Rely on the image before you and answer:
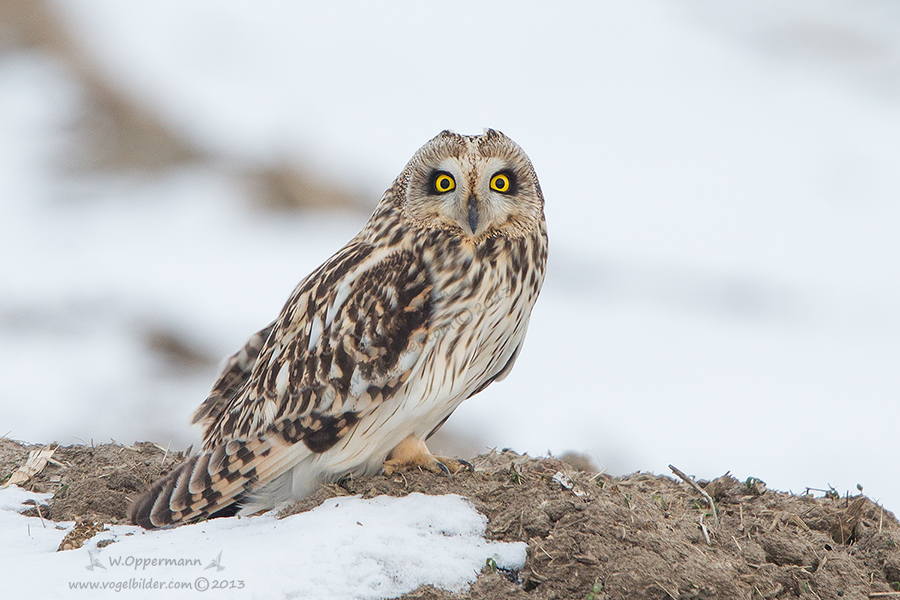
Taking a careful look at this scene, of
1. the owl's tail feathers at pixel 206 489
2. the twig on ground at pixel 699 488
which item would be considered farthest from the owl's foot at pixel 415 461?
the twig on ground at pixel 699 488

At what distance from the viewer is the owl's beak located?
Answer: 12.4 ft

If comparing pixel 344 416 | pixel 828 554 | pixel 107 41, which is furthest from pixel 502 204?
pixel 107 41

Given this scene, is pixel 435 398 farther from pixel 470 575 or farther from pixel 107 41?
pixel 107 41

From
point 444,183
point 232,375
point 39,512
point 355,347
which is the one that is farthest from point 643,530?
point 39,512

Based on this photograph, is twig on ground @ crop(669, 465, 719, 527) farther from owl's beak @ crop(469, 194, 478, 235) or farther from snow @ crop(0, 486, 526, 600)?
owl's beak @ crop(469, 194, 478, 235)

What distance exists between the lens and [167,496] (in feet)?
13.1

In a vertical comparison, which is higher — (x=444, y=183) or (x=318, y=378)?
(x=444, y=183)

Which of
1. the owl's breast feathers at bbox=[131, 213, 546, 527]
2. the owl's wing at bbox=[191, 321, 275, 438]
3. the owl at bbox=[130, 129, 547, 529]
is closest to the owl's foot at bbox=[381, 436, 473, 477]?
the owl at bbox=[130, 129, 547, 529]

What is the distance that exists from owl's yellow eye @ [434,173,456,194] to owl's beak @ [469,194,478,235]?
11 cm

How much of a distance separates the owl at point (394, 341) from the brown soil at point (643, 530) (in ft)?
0.73

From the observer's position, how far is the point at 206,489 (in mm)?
3986

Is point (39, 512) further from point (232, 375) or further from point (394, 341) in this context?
point (394, 341)

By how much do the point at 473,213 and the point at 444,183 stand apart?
212mm

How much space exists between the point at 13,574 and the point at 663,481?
2804 mm
